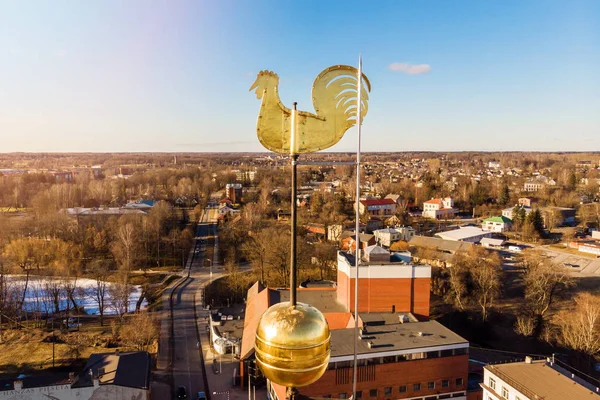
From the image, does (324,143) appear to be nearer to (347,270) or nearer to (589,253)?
(347,270)

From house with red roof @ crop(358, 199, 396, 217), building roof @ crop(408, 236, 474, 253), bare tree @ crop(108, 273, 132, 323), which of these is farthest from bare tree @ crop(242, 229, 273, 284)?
house with red roof @ crop(358, 199, 396, 217)

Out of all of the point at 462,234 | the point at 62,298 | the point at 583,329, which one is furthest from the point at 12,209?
the point at 583,329

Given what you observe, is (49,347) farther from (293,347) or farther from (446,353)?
(293,347)

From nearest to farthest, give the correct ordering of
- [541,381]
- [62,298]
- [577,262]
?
[541,381] → [62,298] → [577,262]

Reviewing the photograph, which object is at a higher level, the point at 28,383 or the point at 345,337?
the point at 345,337

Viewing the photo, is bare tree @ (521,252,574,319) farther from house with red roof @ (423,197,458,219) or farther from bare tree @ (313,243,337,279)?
house with red roof @ (423,197,458,219)

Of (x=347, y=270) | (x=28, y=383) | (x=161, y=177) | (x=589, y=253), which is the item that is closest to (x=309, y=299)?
(x=347, y=270)
